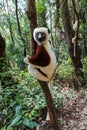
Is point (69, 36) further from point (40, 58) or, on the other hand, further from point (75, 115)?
point (40, 58)

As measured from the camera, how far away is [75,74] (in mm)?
7262

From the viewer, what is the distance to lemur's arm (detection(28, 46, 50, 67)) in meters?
3.36

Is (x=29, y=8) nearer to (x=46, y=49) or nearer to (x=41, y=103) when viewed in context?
(x=46, y=49)

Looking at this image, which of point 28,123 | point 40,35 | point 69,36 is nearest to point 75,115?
point 28,123

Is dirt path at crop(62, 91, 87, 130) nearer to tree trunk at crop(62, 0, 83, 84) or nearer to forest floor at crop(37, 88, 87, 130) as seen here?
forest floor at crop(37, 88, 87, 130)

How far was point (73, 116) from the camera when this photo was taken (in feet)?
15.5

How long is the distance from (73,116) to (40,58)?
1.75m

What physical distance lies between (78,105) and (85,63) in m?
3.14

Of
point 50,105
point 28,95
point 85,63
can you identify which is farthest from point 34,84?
point 85,63

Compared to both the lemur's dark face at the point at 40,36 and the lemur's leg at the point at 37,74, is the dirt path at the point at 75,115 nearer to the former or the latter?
the lemur's leg at the point at 37,74

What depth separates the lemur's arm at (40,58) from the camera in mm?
3362

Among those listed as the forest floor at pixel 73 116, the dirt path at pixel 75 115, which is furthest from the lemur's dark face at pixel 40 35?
the dirt path at pixel 75 115

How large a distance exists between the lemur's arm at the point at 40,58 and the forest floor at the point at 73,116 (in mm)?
1265

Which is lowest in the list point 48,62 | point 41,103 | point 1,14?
point 41,103
